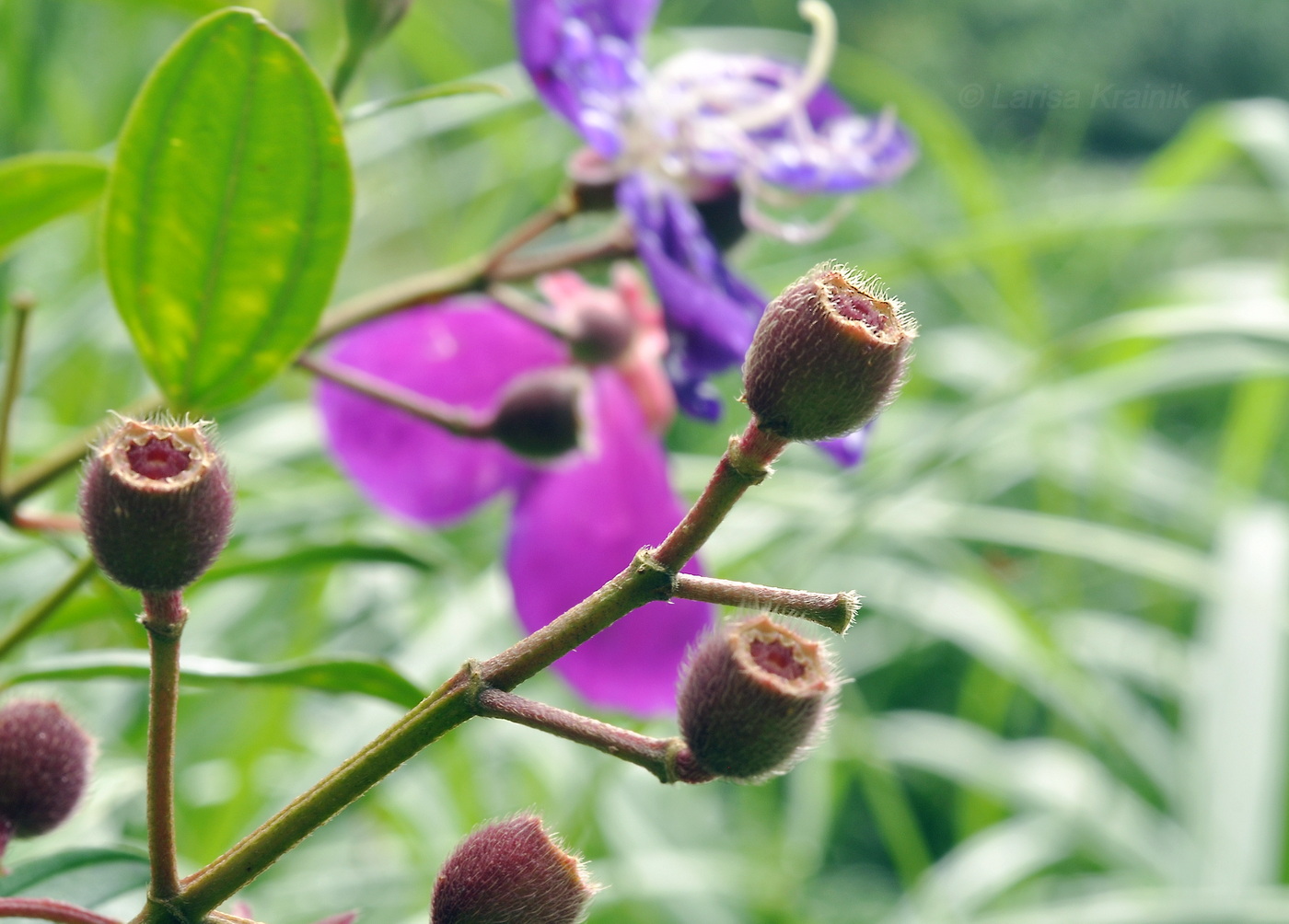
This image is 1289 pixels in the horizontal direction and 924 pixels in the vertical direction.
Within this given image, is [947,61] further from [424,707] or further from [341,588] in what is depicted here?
[424,707]

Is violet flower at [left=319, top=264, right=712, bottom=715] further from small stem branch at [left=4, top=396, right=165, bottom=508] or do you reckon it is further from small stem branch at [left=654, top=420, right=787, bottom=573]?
small stem branch at [left=654, top=420, right=787, bottom=573]

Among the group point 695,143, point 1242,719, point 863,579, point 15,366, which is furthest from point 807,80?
point 863,579

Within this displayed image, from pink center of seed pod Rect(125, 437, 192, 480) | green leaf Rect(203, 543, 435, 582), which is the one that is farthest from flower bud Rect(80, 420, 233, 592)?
green leaf Rect(203, 543, 435, 582)

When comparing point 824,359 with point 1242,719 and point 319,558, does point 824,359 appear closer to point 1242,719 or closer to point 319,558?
point 319,558

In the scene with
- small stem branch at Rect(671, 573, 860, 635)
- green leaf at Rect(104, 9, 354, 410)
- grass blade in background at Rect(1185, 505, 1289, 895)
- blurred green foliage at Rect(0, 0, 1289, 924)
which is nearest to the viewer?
small stem branch at Rect(671, 573, 860, 635)

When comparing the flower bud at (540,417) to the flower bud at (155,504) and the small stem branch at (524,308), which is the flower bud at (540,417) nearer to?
the small stem branch at (524,308)
